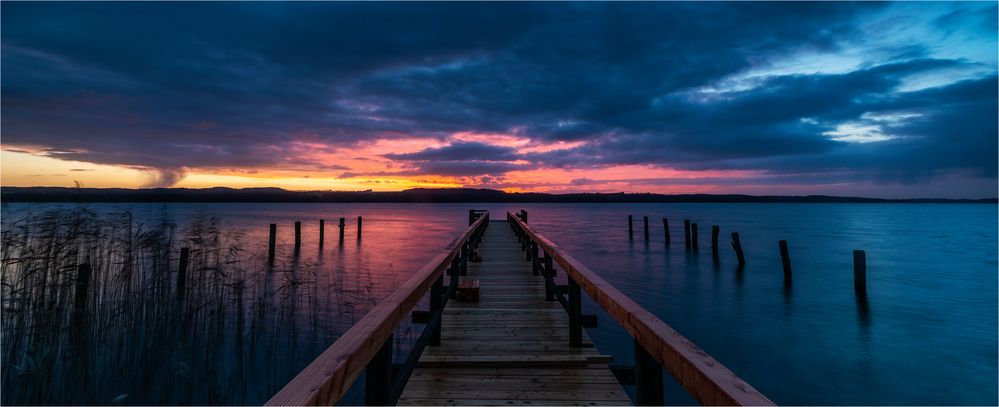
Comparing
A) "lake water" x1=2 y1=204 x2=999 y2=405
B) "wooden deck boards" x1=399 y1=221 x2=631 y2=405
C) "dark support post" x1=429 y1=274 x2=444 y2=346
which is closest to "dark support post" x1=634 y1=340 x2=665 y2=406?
"wooden deck boards" x1=399 y1=221 x2=631 y2=405

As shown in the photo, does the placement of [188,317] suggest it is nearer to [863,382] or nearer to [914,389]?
[863,382]

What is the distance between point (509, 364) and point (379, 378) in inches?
80.8

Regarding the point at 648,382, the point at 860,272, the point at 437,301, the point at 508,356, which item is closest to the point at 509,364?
the point at 508,356

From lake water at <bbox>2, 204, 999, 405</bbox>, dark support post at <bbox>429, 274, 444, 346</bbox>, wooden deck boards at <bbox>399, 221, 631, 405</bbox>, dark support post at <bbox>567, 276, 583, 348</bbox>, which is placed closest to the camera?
wooden deck boards at <bbox>399, 221, 631, 405</bbox>

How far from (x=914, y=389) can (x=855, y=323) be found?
4.51 meters

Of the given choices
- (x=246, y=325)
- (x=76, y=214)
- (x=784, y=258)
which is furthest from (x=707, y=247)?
(x=76, y=214)

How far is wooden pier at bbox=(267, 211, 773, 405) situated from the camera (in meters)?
1.72

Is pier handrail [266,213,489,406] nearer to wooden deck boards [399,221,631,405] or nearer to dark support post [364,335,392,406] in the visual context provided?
dark support post [364,335,392,406]

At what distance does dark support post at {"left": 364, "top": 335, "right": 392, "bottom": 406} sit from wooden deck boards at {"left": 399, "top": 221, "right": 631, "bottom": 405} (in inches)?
47.3

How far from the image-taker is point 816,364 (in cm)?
902

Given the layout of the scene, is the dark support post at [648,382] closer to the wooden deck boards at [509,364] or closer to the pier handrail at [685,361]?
the pier handrail at [685,361]

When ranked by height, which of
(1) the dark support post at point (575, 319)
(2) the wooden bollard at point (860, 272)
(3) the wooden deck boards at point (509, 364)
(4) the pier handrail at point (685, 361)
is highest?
(4) the pier handrail at point (685, 361)

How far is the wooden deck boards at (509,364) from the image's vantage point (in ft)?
11.8

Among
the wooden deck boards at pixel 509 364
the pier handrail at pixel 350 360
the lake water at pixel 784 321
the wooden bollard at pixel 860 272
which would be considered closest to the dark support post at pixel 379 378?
the pier handrail at pixel 350 360
